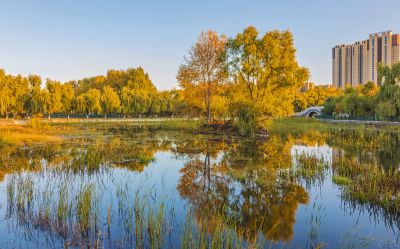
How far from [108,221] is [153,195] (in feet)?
8.04

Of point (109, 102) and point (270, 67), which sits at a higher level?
point (270, 67)

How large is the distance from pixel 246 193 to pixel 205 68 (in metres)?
28.3

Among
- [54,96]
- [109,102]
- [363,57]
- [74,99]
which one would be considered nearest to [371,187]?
[54,96]

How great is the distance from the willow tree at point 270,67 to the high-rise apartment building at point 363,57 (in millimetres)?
95244

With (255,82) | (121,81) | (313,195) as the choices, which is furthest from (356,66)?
(313,195)

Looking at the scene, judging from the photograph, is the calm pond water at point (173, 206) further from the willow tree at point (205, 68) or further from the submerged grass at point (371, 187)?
the willow tree at point (205, 68)

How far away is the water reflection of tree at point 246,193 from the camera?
23.1 feet

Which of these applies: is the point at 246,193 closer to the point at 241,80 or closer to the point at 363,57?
the point at 241,80

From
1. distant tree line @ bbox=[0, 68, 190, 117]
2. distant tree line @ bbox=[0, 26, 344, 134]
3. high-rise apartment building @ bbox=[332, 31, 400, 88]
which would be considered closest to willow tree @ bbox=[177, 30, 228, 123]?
distant tree line @ bbox=[0, 26, 344, 134]

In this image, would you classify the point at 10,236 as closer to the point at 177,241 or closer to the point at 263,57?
the point at 177,241

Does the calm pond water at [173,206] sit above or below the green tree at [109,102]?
below

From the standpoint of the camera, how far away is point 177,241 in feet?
19.9

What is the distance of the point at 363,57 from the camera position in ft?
436

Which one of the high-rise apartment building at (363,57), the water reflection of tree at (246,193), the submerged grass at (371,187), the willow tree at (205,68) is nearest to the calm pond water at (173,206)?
the water reflection of tree at (246,193)
